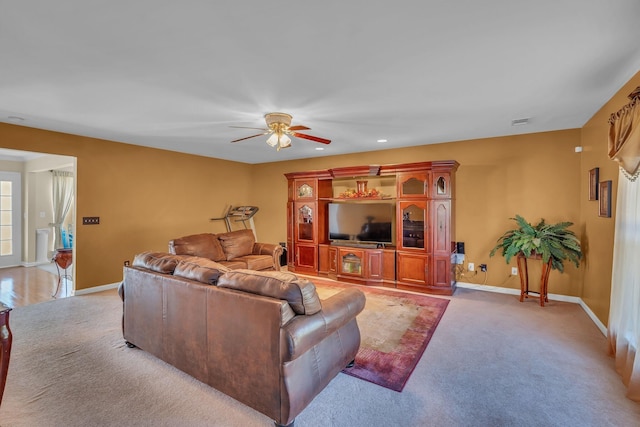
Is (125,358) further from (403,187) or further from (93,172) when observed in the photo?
Result: (403,187)

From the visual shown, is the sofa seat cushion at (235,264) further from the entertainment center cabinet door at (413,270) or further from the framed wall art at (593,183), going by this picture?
the framed wall art at (593,183)

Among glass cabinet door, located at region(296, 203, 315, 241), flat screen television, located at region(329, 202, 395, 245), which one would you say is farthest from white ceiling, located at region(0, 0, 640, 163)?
glass cabinet door, located at region(296, 203, 315, 241)

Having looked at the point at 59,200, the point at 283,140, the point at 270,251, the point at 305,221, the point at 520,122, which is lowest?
the point at 270,251

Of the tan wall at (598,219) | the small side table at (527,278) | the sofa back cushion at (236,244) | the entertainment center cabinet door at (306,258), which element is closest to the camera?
the tan wall at (598,219)

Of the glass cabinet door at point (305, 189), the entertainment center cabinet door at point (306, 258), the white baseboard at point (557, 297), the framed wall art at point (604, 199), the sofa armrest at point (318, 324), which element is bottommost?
the white baseboard at point (557, 297)

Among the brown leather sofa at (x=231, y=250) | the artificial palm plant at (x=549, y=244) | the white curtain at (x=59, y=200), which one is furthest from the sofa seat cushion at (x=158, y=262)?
the white curtain at (x=59, y=200)

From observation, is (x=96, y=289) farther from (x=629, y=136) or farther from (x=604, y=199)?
(x=604, y=199)

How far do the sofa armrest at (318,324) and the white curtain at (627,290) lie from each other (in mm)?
2069

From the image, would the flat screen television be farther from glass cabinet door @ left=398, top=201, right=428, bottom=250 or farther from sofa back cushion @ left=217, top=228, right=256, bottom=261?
sofa back cushion @ left=217, top=228, right=256, bottom=261

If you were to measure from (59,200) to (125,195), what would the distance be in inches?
126

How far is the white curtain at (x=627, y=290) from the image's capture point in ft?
7.22

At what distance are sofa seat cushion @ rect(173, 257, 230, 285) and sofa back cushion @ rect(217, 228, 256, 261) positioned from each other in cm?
263

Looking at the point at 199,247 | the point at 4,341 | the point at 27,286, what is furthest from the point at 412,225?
the point at 27,286

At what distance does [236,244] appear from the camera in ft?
17.3
